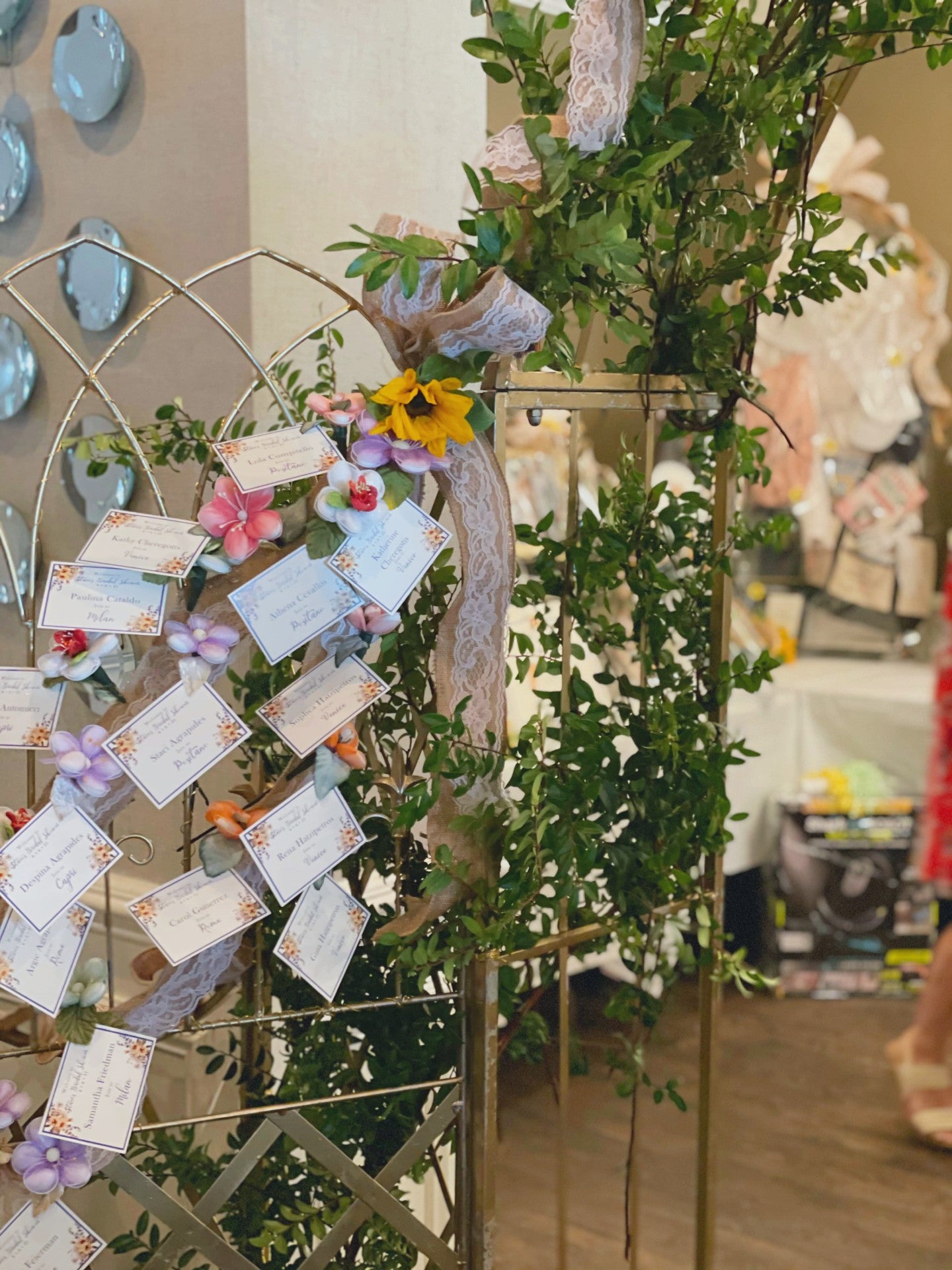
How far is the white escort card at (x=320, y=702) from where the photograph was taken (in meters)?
1.16

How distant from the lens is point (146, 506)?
182 cm

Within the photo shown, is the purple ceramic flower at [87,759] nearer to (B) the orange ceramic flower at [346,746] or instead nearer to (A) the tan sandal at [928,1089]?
(B) the orange ceramic flower at [346,746]

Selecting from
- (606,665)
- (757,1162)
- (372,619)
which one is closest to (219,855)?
(372,619)

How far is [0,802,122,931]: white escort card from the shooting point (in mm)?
1059

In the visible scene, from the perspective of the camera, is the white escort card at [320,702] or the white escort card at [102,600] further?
the white escort card at [320,702]

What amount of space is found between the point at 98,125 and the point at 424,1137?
4.58ft

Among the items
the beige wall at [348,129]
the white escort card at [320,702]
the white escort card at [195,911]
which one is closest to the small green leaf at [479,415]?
the white escort card at [320,702]

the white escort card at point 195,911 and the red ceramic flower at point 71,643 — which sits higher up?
the red ceramic flower at point 71,643

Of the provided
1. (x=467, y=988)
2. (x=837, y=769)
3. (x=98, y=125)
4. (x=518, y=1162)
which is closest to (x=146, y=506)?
(x=98, y=125)

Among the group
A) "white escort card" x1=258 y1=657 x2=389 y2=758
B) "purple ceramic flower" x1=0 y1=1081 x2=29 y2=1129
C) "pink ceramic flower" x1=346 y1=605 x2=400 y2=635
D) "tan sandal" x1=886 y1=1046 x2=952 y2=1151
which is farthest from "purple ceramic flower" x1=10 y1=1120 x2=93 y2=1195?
"tan sandal" x1=886 y1=1046 x2=952 y2=1151

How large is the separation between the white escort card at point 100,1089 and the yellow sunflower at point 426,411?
1.90ft

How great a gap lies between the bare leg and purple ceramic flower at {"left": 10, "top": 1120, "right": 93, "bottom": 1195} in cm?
216

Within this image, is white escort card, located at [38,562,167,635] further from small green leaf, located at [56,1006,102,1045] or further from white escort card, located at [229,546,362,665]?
small green leaf, located at [56,1006,102,1045]

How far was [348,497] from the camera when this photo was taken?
1.11 metres
